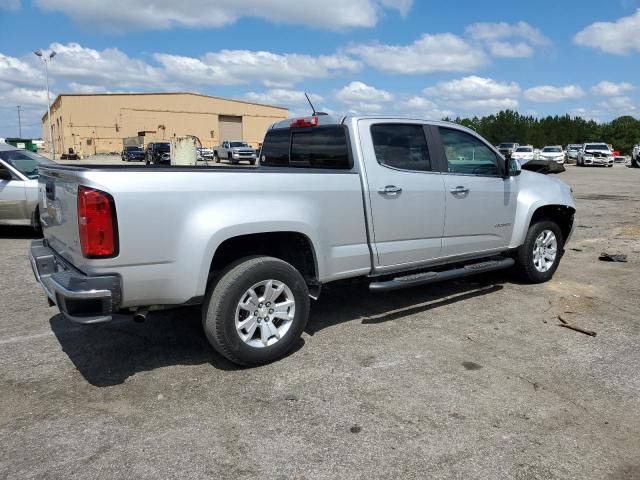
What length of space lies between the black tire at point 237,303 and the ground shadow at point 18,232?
23.2 ft

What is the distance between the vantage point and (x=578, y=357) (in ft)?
13.9

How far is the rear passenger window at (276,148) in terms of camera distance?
18.2 feet

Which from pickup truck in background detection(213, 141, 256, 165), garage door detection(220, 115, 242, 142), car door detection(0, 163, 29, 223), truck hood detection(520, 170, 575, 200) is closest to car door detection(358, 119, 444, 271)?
truck hood detection(520, 170, 575, 200)

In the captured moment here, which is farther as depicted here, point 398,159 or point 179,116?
point 179,116

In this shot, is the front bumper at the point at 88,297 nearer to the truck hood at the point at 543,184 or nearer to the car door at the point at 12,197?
the truck hood at the point at 543,184

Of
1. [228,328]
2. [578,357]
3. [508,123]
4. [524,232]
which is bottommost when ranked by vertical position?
[578,357]

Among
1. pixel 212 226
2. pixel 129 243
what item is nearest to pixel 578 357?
pixel 212 226

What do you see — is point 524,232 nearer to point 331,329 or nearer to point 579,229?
point 331,329

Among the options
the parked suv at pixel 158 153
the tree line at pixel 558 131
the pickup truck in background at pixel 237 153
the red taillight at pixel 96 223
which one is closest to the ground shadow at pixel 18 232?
the red taillight at pixel 96 223

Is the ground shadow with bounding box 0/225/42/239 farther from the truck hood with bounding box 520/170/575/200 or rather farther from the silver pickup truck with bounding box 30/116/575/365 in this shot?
the truck hood with bounding box 520/170/575/200

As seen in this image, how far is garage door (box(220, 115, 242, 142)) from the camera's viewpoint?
3002 inches

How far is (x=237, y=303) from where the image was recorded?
3814 mm

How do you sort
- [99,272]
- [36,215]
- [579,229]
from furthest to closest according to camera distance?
[579,229] < [36,215] < [99,272]

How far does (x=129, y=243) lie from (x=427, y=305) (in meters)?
3.23
